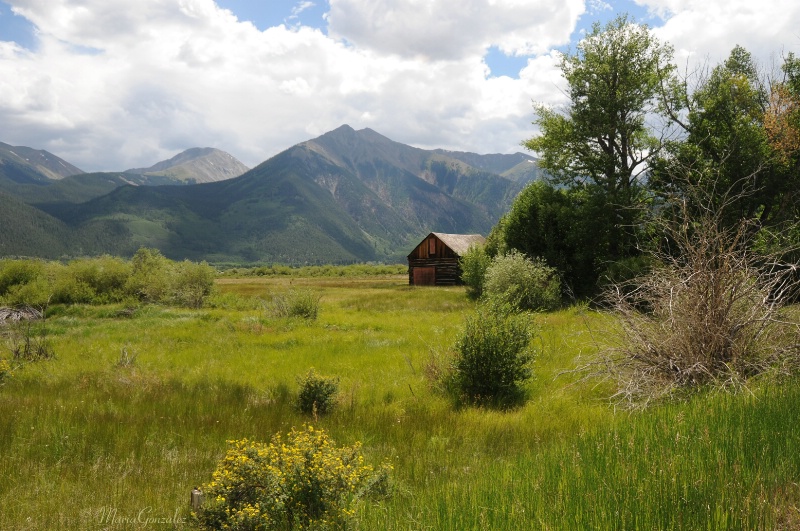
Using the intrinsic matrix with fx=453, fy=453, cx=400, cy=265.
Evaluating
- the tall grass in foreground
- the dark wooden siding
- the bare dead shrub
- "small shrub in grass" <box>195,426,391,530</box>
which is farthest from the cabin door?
"small shrub in grass" <box>195,426,391,530</box>

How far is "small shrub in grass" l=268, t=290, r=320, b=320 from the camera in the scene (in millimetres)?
23844

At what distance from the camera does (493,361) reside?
31.9 ft

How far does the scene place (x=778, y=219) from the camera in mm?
26281

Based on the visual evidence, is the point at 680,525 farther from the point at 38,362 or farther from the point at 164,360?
the point at 38,362

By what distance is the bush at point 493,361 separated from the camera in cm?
973

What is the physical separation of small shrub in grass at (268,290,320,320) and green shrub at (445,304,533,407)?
14.4 meters

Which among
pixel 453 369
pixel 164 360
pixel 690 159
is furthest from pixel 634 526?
pixel 690 159

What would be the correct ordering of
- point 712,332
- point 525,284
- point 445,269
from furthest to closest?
1. point 445,269
2. point 525,284
3. point 712,332

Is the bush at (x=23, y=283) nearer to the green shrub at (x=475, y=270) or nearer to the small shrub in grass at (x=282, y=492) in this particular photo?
the green shrub at (x=475, y=270)

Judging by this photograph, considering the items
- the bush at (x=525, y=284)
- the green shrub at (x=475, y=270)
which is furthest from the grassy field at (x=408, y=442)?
the green shrub at (x=475, y=270)

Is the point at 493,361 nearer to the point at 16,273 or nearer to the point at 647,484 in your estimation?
the point at 647,484

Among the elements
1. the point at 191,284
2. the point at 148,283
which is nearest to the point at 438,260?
the point at 191,284

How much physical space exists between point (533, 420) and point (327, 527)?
5156 millimetres

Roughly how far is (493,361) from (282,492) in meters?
6.33
